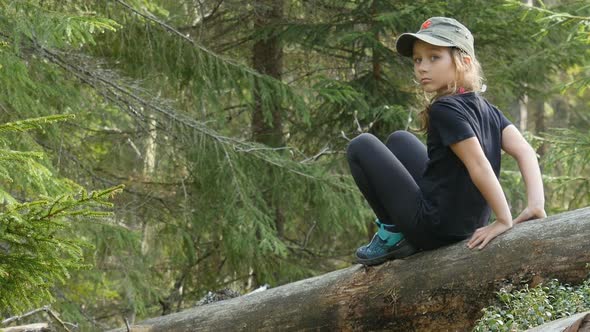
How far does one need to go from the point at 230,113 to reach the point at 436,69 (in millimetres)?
8777

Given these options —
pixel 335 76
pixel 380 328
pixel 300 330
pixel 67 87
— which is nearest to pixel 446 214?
pixel 380 328

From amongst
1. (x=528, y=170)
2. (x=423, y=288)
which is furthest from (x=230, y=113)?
(x=423, y=288)

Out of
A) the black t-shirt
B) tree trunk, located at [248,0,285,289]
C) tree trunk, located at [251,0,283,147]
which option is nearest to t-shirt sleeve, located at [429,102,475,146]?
the black t-shirt

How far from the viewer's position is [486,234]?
456 cm

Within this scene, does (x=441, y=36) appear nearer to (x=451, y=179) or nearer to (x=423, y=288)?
(x=451, y=179)

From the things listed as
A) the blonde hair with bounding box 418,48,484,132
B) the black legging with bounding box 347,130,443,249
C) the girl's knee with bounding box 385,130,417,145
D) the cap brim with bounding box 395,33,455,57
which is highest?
the cap brim with bounding box 395,33,455,57

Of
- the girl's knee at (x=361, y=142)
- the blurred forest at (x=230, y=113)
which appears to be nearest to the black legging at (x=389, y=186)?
the girl's knee at (x=361, y=142)

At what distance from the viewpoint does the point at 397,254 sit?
4.91m

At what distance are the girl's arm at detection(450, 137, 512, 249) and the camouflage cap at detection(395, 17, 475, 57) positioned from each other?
59 cm

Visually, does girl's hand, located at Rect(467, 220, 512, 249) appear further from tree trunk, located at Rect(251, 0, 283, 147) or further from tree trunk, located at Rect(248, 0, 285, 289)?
tree trunk, located at Rect(251, 0, 283, 147)

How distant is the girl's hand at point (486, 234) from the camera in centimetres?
454

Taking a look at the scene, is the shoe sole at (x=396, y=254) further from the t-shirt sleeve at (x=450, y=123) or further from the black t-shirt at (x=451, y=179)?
the t-shirt sleeve at (x=450, y=123)

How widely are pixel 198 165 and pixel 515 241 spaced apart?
253 inches

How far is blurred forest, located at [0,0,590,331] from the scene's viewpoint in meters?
9.29
